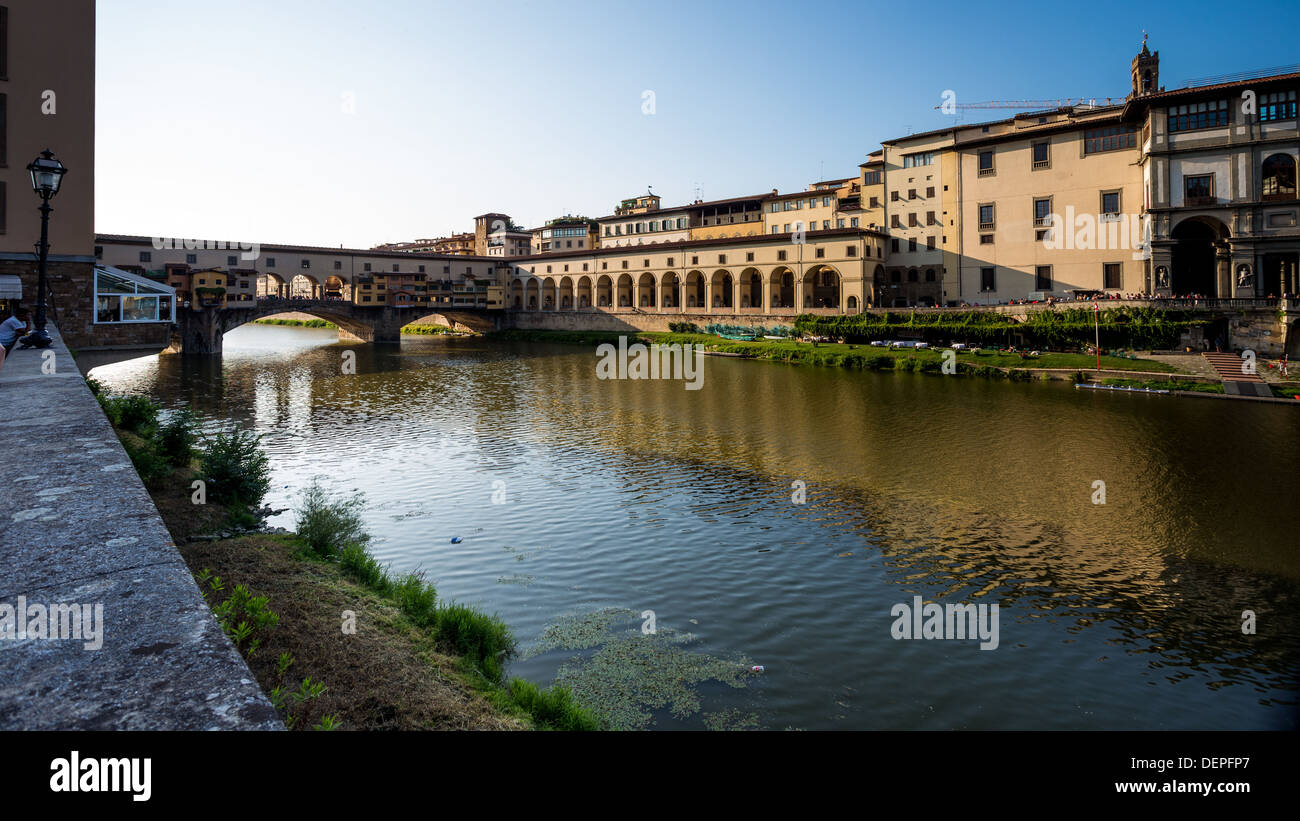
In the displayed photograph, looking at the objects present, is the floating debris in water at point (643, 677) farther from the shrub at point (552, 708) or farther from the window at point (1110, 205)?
the window at point (1110, 205)

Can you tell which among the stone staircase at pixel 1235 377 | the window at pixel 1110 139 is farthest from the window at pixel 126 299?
the window at pixel 1110 139

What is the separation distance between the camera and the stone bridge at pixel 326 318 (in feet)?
230

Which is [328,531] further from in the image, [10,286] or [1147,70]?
[1147,70]

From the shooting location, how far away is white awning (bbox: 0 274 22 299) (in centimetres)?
2364

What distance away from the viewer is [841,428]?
33.3 metres

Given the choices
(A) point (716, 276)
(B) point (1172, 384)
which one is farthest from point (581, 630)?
(A) point (716, 276)

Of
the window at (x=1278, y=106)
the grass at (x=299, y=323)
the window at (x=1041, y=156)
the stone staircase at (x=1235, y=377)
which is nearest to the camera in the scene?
the stone staircase at (x=1235, y=377)

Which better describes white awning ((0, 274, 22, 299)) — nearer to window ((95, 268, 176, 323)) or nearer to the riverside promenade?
window ((95, 268, 176, 323))

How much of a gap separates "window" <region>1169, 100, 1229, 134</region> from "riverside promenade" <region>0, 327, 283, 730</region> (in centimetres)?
6609

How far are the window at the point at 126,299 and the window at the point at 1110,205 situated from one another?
64893 mm

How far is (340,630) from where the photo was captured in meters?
10.1

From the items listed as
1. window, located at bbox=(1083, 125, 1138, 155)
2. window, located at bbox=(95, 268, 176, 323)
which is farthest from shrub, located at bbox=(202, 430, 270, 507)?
window, located at bbox=(1083, 125, 1138, 155)
